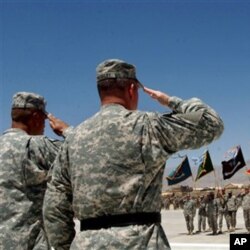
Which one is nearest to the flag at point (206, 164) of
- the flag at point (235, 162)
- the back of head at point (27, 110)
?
the flag at point (235, 162)

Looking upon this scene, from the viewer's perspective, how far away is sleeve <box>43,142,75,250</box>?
2730mm

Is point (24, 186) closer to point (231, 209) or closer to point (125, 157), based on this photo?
point (125, 157)

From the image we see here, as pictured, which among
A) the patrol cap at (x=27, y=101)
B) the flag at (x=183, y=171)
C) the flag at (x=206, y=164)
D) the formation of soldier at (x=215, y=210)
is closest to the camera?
the patrol cap at (x=27, y=101)

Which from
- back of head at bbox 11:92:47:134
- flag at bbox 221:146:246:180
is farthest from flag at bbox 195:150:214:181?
back of head at bbox 11:92:47:134

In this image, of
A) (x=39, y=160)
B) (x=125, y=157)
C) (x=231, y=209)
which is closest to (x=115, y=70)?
(x=125, y=157)

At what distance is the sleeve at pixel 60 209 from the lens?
8.96 ft

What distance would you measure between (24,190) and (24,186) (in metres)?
0.03

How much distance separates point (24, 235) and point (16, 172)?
0.39 m

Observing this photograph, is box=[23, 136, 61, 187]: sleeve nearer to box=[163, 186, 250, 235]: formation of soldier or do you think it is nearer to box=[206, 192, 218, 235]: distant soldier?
box=[163, 186, 250, 235]: formation of soldier

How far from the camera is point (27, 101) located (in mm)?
3650

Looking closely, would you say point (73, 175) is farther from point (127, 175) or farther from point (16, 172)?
point (16, 172)

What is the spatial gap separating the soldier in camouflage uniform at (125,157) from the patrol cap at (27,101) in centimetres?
104

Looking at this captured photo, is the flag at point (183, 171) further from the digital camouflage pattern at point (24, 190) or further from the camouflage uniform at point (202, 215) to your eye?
the digital camouflage pattern at point (24, 190)

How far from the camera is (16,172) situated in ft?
11.6
